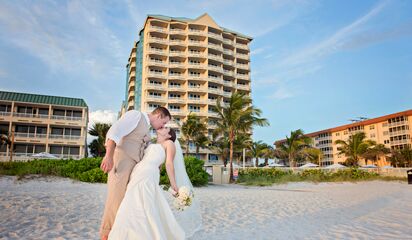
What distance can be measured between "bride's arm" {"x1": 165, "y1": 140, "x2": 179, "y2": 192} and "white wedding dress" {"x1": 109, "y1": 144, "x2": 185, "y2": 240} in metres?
0.20

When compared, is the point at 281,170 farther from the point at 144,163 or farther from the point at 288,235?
the point at 144,163

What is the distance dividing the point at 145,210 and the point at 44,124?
43689 mm

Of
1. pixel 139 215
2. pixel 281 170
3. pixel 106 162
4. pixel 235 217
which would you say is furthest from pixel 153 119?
pixel 281 170

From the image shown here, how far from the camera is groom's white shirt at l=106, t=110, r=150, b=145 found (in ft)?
11.1

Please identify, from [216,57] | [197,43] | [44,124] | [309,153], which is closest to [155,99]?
[197,43]

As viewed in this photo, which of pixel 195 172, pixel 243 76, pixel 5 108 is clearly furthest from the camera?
pixel 243 76

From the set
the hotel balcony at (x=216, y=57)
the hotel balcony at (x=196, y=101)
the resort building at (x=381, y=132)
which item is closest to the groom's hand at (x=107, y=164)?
the hotel balcony at (x=196, y=101)

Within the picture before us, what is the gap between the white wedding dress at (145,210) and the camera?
3285mm

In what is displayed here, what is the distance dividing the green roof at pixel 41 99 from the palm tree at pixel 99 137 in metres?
5.69

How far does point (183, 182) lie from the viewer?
418cm

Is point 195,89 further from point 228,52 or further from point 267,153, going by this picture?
point 267,153

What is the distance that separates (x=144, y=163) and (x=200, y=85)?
2140 inches

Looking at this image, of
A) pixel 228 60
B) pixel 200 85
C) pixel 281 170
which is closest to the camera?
pixel 281 170

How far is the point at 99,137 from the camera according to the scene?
49.2 meters
